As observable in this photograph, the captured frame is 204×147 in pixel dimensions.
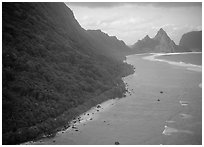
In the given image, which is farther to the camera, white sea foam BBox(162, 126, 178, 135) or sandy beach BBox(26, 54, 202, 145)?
white sea foam BBox(162, 126, 178, 135)

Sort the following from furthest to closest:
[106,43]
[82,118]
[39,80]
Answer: [106,43]
[39,80]
[82,118]

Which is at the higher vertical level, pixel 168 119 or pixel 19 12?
pixel 19 12

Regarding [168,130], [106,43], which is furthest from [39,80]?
[106,43]

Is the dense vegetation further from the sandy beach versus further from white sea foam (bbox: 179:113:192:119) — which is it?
white sea foam (bbox: 179:113:192:119)

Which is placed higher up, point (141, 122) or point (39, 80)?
point (39, 80)

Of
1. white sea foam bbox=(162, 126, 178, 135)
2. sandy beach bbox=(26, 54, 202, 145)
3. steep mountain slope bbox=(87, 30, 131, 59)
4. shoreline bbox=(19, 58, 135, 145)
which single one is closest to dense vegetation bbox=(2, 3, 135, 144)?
shoreline bbox=(19, 58, 135, 145)

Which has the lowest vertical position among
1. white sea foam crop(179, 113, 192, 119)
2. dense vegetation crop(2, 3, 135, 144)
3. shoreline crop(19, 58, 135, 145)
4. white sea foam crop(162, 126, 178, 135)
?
white sea foam crop(162, 126, 178, 135)

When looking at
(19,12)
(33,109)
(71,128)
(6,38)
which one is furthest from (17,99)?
(19,12)

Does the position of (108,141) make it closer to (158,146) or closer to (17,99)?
(158,146)

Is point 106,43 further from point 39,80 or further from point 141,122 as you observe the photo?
point 141,122
